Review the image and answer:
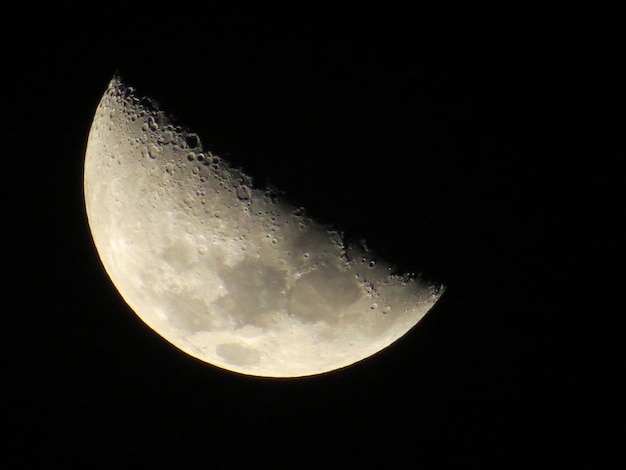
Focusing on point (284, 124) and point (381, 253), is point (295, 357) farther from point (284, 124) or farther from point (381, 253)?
point (284, 124)

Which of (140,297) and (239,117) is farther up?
(239,117)

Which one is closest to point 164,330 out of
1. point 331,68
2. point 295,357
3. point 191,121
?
point 295,357

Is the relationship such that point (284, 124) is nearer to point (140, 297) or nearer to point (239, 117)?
point (239, 117)

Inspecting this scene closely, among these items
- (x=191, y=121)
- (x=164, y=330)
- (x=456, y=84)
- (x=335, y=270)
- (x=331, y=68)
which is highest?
(x=456, y=84)

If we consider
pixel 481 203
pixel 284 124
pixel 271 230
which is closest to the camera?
pixel 284 124

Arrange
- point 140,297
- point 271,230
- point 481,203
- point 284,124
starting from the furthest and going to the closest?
point 140,297 < point 481,203 < point 271,230 < point 284,124

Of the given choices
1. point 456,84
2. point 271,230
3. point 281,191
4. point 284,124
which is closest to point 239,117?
point 284,124

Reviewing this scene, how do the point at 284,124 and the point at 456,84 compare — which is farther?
the point at 456,84
